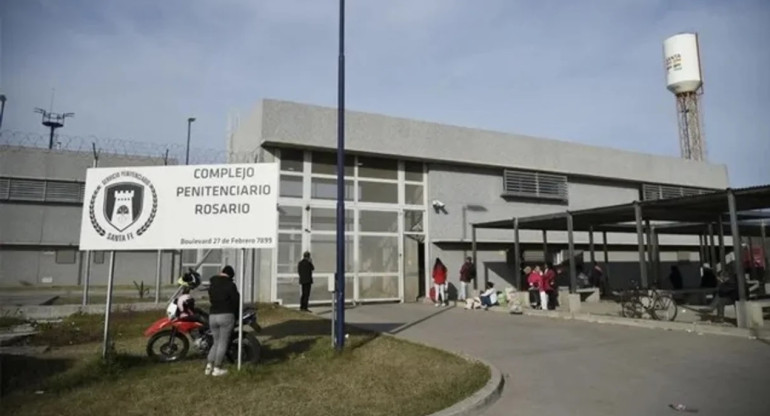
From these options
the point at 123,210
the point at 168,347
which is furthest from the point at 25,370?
the point at 123,210

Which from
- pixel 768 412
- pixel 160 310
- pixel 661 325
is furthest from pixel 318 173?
pixel 768 412

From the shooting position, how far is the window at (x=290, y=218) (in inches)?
711

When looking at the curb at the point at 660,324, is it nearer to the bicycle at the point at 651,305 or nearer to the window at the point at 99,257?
the bicycle at the point at 651,305

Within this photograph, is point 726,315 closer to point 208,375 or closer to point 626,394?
point 626,394

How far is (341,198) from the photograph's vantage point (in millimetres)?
9586

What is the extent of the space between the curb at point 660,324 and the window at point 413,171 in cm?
741

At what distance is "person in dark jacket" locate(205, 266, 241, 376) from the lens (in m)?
7.54

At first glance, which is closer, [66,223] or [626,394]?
[626,394]

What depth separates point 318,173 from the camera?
19047 millimetres

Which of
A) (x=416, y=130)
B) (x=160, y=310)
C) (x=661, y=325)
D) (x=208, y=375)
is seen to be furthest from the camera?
(x=416, y=130)

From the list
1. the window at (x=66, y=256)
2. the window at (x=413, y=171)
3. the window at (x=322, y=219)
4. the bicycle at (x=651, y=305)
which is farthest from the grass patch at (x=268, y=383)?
the window at (x=66, y=256)

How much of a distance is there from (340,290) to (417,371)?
2386 millimetres

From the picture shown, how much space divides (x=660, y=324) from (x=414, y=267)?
32.1 ft

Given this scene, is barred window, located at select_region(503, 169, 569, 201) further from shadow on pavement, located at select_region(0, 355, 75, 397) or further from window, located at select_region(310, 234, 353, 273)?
shadow on pavement, located at select_region(0, 355, 75, 397)
